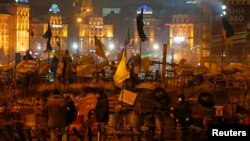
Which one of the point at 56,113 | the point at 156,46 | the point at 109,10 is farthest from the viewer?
the point at 109,10

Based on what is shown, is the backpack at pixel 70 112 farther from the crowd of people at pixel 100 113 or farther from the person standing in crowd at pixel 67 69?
the person standing in crowd at pixel 67 69

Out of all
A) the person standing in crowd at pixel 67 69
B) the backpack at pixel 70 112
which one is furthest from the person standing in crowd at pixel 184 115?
the person standing in crowd at pixel 67 69

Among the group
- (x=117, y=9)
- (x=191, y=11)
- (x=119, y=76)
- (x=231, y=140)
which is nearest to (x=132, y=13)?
(x=117, y=9)

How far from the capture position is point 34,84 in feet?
85.7

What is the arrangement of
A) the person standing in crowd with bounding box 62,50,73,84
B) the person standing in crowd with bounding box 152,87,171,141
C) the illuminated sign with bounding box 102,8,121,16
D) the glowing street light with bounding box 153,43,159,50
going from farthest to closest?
the illuminated sign with bounding box 102,8,121,16 → the glowing street light with bounding box 153,43,159,50 → the person standing in crowd with bounding box 62,50,73,84 → the person standing in crowd with bounding box 152,87,171,141

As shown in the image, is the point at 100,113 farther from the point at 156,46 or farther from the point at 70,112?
the point at 156,46

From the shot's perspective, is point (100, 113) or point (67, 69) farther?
point (67, 69)

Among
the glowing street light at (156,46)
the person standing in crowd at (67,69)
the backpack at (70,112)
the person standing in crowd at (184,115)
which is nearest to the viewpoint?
the backpack at (70,112)

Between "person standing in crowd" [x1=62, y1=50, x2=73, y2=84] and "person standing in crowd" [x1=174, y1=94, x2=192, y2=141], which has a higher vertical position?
"person standing in crowd" [x1=62, y1=50, x2=73, y2=84]

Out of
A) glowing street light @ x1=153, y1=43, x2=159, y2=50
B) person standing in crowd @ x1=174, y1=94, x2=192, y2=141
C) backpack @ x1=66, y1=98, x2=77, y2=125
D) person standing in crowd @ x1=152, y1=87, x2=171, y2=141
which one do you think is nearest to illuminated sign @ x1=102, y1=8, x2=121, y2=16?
glowing street light @ x1=153, y1=43, x2=159, y2=50

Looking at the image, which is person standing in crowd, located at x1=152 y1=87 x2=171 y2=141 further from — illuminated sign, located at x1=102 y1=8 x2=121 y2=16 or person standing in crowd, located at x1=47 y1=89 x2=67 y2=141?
illuminated sign, located at x1=102 y1=8 x2=121 y2=16
